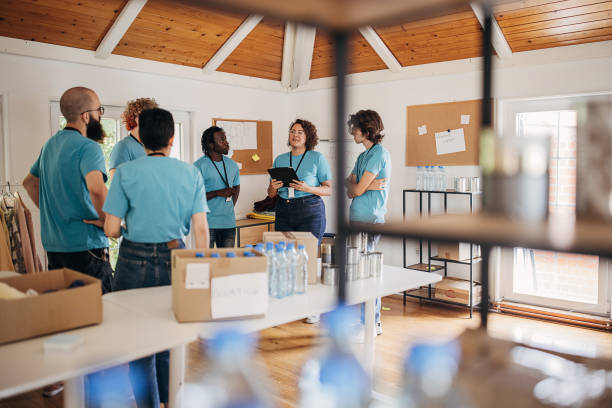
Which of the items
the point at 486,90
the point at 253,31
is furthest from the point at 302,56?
the point at 486,90

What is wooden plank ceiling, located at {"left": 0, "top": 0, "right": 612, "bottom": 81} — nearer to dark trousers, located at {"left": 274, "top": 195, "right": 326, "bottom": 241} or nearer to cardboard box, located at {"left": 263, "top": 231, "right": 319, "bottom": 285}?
dark trousers, located at {"left": 274, "top": 195, "right": 326, "bottom": 241}

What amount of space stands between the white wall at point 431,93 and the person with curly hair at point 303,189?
0.44 metres

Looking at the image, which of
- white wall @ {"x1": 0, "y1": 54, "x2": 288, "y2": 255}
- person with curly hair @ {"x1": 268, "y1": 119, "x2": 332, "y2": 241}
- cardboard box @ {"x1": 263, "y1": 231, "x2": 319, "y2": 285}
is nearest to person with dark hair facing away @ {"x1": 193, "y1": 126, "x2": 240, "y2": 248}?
person with curly hair @ {"x1": 268, "y1": 119, "x2": 332, "y2": 241}

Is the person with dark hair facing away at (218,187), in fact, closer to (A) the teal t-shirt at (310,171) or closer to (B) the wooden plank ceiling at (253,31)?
(A) the teal t-shirt at (310,171)

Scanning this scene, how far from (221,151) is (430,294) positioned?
2480mm

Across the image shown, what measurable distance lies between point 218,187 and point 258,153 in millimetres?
2002

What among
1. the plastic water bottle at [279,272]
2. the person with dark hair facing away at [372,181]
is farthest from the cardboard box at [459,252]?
the plastic water bottle at [279,272]

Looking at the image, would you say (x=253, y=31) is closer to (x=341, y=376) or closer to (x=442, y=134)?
(x=442, y=134)

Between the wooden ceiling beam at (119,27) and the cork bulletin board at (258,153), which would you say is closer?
the wooden ceiling beam at (119,27)

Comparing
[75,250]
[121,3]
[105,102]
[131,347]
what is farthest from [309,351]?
[121,3]

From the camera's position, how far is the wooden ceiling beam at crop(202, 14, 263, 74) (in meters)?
4.64

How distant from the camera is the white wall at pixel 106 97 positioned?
382cm

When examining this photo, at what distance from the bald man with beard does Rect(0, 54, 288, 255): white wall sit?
1446mm

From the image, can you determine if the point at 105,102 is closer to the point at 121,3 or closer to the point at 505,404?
the point at 121,3
